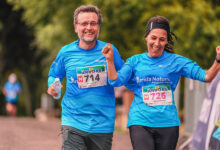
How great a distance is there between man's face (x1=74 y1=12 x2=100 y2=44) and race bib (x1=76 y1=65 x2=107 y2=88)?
0.88ft

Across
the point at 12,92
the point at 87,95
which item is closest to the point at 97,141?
the point at 87,95

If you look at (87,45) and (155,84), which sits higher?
(87,45)

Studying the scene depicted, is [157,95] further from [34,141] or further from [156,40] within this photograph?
[34,141]

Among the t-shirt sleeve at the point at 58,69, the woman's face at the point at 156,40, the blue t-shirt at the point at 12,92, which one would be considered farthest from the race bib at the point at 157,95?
the blue t-shirt at the point at 12,92

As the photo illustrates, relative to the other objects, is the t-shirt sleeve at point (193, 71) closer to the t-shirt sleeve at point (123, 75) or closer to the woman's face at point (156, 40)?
the woman's face at point (156, 40)

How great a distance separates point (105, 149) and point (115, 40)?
12.5 metres

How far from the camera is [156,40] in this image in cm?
475

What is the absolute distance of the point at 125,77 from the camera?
4703mm

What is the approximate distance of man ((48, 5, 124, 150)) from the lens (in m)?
4.90

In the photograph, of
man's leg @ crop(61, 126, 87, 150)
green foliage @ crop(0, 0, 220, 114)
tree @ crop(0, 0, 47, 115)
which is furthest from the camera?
tree @ crop(0, 0, 47, 115)

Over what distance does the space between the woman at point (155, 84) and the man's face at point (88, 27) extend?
0.45 metres

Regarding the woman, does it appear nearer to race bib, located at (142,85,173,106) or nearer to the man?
race bib, located at (142,85,173,106)

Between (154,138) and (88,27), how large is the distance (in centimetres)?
124

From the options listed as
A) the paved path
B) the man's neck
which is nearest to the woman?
the man's neck
